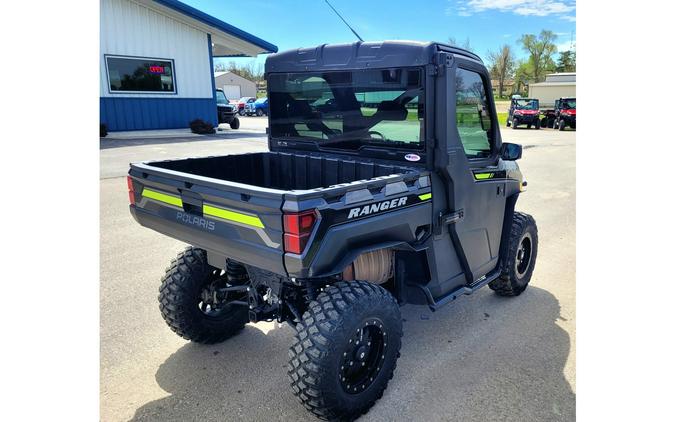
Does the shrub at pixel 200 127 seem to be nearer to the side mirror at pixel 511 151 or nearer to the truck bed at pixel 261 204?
the truck bed at pixel 261 204

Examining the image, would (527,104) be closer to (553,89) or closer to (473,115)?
(553,89)

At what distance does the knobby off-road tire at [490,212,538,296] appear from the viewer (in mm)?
4223

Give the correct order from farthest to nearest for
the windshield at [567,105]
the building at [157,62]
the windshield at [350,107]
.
Answer: the windshield at [567,105]
the building at [157,62]
the windshield at [350,107]

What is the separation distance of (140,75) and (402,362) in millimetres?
17442

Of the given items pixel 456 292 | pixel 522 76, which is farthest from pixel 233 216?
pixel 522 76

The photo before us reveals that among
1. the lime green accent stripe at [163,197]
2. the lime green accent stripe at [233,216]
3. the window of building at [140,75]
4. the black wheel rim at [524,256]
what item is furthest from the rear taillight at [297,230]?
the window of building at [140,75]

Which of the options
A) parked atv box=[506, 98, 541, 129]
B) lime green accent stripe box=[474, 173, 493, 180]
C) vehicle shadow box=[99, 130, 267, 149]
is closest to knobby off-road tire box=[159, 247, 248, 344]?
lime green accent stripe box=[474, 173, 493, 180]

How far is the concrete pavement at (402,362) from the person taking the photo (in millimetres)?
2883

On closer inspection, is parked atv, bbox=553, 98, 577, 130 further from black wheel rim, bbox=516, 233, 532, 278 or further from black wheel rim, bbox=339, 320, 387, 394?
black wheel rim, bbox=339, 320, 387, 394

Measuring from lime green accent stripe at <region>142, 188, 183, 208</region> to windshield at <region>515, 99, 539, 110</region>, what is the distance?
27.1m

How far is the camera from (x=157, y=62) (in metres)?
18.1

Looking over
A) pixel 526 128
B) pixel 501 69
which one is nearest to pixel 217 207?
pixel 526 128

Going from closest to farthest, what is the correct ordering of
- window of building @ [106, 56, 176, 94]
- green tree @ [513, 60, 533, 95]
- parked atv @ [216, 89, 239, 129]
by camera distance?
window of building @ [106, 56, 176, 94] → parked atv @ [216, 89, 239, 129] → green tree @ [513, 60, 533, 95]

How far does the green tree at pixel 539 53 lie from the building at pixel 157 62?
43.6 meters
